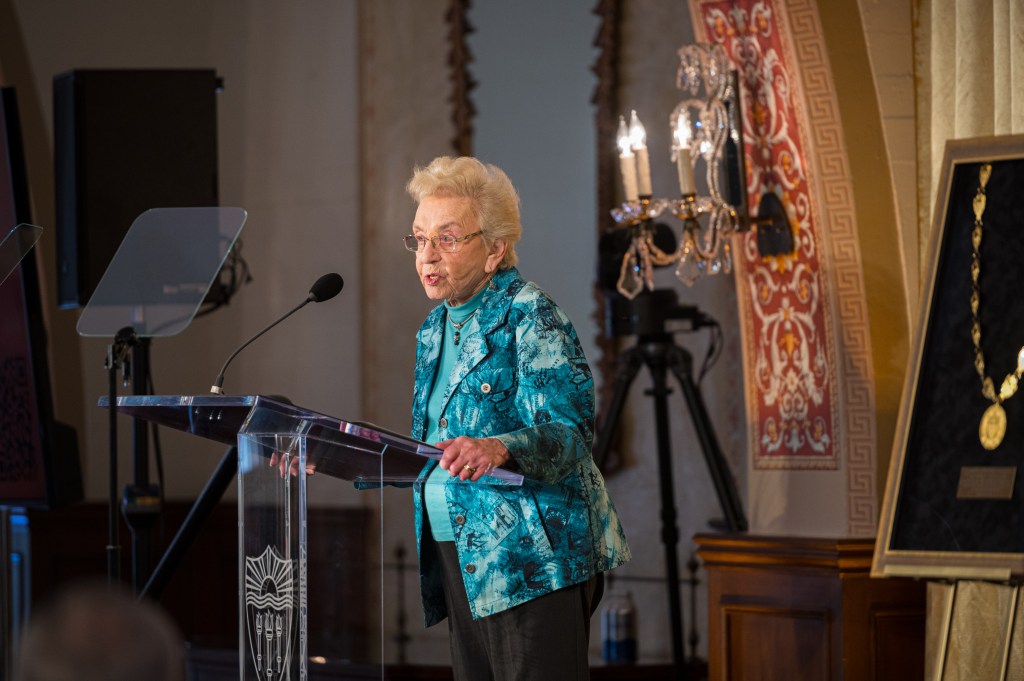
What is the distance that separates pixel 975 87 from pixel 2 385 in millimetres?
2963

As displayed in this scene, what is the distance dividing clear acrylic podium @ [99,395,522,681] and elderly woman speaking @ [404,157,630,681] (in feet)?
0.36

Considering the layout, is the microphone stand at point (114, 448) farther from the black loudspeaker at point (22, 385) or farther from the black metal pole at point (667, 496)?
the black metal pole at point (667, 496)

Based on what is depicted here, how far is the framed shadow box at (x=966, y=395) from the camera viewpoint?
8.66ft

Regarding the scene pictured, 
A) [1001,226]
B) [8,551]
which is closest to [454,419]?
[8,551]

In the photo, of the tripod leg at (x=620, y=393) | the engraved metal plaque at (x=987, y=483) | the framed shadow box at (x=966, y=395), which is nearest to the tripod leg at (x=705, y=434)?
the tripod leg at (x=620, y=393)

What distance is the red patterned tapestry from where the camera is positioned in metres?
3.69

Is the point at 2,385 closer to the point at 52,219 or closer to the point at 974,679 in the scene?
the point at 52,219

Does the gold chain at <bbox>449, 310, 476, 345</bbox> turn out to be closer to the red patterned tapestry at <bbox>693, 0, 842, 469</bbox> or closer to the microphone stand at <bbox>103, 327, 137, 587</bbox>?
the microphone stand at <bbox>103, 327, 137, 587</bbox>

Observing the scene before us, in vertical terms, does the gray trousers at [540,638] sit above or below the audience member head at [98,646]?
below

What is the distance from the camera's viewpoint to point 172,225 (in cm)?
340

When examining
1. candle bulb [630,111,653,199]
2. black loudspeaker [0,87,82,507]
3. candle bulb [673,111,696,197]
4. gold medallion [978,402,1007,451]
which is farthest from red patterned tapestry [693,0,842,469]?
black loudspeaker [0,87,82,507]

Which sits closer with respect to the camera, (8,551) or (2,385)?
(8,551)

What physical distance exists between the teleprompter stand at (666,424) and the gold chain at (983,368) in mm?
1291

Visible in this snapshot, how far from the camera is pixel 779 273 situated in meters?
3.82
